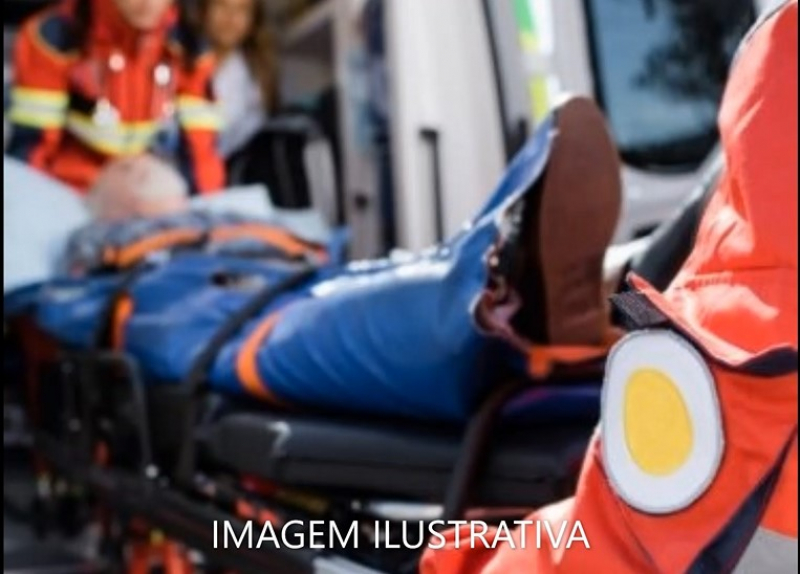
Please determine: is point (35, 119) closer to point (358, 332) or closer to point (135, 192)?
point (135, 192)

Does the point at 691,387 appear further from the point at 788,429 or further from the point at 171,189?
the point at 171,189

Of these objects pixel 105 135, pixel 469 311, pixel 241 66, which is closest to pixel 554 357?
pixel 469 311

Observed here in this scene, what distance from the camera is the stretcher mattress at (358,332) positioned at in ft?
4.36

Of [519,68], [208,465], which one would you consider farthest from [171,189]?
[208,465]

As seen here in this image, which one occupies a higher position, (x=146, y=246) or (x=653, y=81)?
(x=653, y=81)

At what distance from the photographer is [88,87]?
2.95 metres

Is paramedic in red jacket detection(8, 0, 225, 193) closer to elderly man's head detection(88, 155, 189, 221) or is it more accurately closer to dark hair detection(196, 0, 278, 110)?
elderly man's head detection(88, 155, 189, 221)

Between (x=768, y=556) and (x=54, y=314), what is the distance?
5.62ft

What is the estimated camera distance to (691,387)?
0.71 m

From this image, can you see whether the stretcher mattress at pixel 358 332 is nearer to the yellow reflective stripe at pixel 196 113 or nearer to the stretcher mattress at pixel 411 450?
the stretcher mattress at pixel 411 450

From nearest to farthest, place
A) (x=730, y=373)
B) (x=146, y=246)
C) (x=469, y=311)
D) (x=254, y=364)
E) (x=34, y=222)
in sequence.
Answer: (x=730, y=373), (x=469, y=311), (x=254, y=364), (x=146, y=246), (x=34, y=222)

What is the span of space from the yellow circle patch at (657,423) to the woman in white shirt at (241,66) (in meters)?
2.63

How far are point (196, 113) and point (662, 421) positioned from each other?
2.52 m

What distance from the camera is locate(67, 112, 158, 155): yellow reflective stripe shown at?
2945mm
